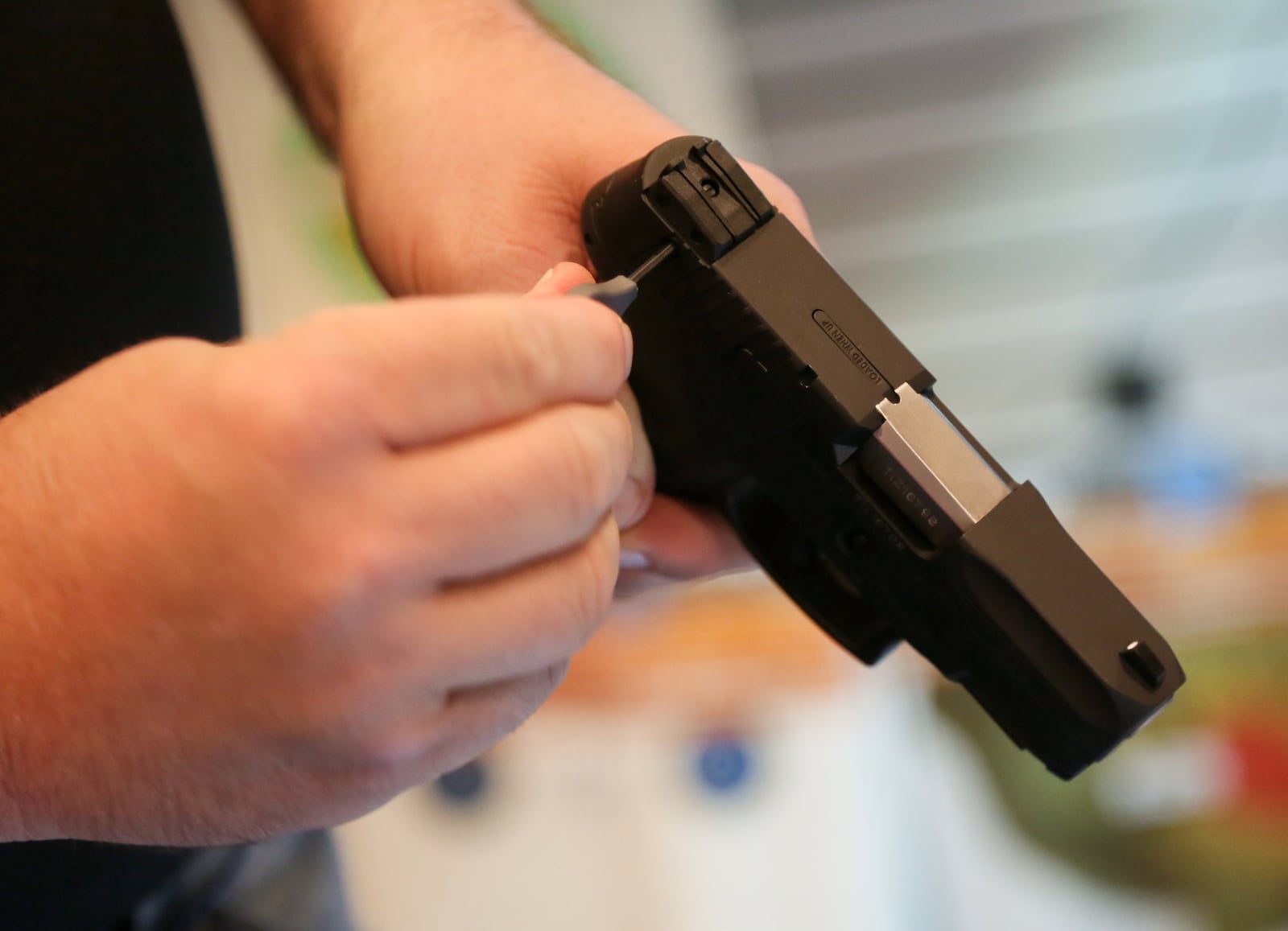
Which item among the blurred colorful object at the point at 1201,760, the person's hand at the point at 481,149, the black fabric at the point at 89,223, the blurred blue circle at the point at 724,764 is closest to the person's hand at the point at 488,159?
the person's hand at the point at 481,149

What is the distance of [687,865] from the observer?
0.84m

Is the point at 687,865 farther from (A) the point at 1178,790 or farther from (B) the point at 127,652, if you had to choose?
(B) the point at 127,652

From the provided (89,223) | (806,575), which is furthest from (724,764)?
(89,223)

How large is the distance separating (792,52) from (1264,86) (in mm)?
588

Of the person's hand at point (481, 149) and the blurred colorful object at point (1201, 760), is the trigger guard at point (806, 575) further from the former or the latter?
the blurred colorful object at point (1201, 760)

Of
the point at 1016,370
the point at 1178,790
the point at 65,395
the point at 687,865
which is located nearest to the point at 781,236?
the point at 65,395

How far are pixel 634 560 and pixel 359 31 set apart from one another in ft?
1.21

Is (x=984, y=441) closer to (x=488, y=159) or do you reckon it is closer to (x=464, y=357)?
(x=488, y=159)

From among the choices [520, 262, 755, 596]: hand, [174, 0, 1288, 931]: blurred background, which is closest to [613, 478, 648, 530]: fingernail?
[520, 262, 755, 596]: hand

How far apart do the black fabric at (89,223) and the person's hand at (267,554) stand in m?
0.21

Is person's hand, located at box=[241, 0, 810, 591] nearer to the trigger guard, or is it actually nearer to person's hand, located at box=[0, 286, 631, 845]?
the trigger guard

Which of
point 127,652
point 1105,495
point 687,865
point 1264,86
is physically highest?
point 1264,86

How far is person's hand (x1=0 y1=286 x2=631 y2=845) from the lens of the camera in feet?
0.81

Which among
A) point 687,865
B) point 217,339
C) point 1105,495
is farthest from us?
point 1105,495
